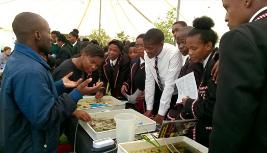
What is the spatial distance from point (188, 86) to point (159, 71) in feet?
2.50

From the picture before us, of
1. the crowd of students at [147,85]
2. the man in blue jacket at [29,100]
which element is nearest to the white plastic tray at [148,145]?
the crowd of students at [147,85]

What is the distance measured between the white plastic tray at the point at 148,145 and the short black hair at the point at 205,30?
2.31 ft

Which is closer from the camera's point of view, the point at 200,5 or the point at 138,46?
the point at 138,46

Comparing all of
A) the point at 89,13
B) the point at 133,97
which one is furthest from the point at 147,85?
the point at 89,13

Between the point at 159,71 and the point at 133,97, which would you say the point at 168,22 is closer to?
the point at 133,97

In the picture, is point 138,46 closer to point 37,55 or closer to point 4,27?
point 37,55

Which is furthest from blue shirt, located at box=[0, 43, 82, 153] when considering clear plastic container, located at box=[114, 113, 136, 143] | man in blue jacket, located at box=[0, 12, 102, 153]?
clear plastic container, located at box=[114, 113, 136, 143]

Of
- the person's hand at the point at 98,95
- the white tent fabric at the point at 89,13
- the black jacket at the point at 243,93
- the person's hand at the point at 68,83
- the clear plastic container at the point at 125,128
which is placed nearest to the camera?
the black jacket at the point at 243,93

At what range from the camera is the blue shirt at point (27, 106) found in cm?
142

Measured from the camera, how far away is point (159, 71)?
98.0 inches

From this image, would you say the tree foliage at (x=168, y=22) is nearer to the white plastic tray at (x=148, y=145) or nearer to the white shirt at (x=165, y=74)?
the white shirt at (x=165, y=74)

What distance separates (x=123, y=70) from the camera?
326 cm

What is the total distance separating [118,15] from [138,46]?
9.43 meters

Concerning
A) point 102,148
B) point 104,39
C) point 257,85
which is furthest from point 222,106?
point 104,39
